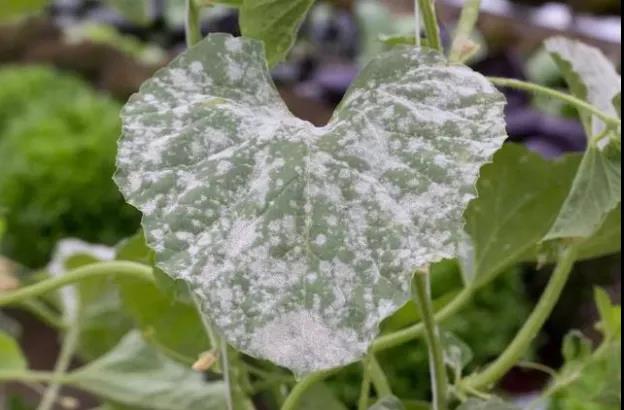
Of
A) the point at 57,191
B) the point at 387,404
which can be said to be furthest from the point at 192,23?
the point at 57,191

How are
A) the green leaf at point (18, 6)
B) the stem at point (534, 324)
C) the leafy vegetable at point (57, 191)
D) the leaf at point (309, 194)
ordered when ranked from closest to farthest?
the leaf at point (309, 194), the stem at point (534, 324), the green leaf at point (18, 6), the leafy vegetable at point (57, 191)

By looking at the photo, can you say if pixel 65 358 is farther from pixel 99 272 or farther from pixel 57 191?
pixel 57 191

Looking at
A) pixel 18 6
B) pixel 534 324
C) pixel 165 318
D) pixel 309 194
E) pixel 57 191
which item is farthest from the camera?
pixel 57 191

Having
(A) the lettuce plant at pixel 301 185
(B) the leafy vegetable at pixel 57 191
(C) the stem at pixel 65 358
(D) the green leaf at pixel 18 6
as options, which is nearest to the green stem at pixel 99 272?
(A) the lettuce plant at pixel 301 185

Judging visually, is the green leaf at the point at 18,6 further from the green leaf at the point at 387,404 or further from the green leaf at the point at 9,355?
the green leaf at the point at 387,404

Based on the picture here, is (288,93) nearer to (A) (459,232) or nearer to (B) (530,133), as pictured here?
(B) (530,133)

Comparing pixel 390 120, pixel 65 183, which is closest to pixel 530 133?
pixel 65 183

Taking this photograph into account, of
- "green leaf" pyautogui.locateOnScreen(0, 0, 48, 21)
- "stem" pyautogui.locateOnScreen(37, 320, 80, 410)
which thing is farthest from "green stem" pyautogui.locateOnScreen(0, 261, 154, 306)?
"green leaf" pyautogui.locateOnScreen(0, 0, 48, 21)
